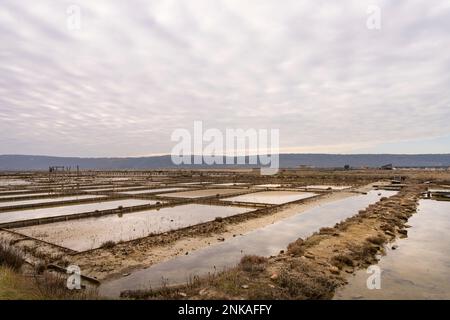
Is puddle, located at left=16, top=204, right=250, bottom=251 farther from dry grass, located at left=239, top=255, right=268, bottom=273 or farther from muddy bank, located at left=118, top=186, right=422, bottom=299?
muddy bank, located at left=118, top=186, right=422, bottom=299

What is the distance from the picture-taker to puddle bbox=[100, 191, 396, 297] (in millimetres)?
8000

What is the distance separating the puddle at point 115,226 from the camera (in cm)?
1250

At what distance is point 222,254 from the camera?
10484 millimetres

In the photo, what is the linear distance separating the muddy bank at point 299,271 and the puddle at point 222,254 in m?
0.82

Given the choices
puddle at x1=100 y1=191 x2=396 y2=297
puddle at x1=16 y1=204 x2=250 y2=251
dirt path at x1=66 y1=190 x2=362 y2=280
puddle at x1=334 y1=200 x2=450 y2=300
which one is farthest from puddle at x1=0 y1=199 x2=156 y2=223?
puddle at x1=334 y1=200 x2=450 y2=300

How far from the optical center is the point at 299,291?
696 cm

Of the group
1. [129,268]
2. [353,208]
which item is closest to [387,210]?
[353,208]

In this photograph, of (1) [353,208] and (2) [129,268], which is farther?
(1) [353,208]

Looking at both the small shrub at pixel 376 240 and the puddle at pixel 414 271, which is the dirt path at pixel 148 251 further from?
the puddle at pixel 414 271

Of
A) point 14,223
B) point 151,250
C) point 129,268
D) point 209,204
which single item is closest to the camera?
point 129,268

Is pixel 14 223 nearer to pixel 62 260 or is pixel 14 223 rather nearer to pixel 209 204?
pixel 62 260

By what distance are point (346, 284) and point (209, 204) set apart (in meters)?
15.8

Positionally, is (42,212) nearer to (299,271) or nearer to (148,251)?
(148,251)

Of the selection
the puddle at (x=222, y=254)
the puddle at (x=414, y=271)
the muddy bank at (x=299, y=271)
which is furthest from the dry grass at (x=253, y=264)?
the puddle at (x=414, y=271)
